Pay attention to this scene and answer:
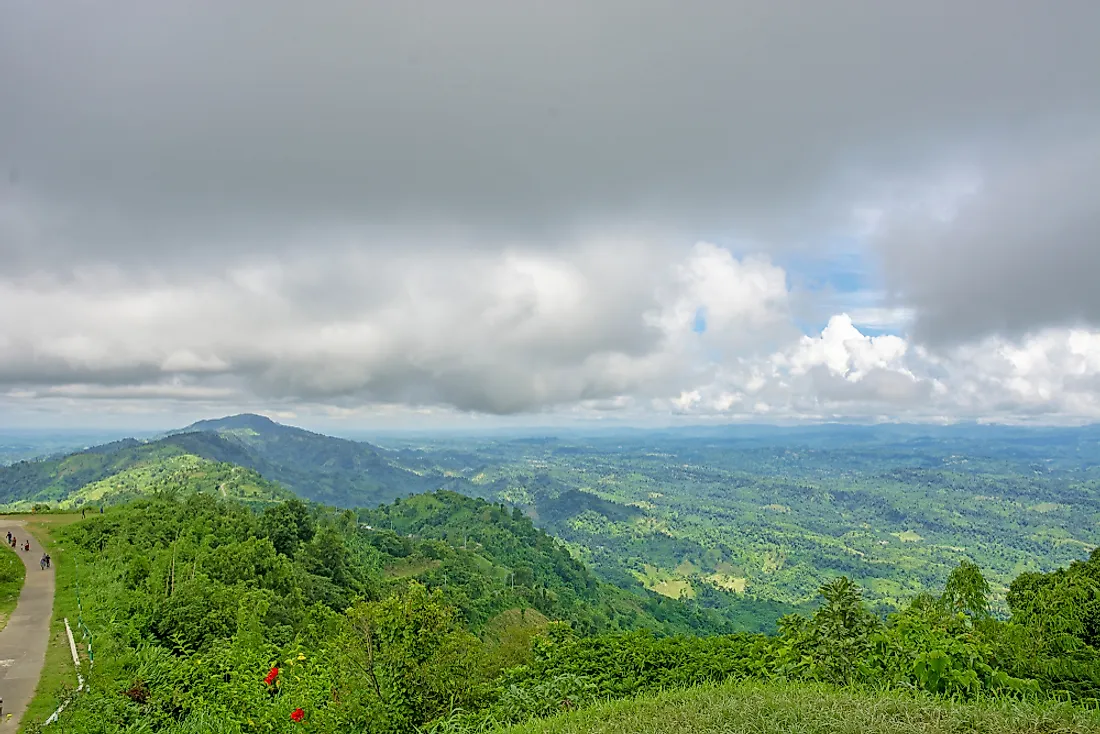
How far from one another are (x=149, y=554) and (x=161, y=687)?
32.3 meters

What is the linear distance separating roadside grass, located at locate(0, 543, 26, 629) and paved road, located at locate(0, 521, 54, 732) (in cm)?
30

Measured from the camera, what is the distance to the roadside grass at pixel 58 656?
682 inches

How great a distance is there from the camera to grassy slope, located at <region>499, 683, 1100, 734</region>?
702cm

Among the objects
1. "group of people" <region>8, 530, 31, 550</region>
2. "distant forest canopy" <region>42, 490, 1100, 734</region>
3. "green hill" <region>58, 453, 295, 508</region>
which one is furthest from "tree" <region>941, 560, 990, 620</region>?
"green hill" <region>58, 453, 295, 508</region>

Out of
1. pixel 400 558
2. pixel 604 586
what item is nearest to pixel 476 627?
pixel 400 558

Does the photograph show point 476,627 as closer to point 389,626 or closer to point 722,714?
point 389,626

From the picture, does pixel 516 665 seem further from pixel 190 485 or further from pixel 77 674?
pixel 190 485

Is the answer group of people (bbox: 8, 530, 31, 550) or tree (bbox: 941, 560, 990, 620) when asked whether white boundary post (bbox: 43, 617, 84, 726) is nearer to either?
tree (bbox: 941, 560, 990, 620)

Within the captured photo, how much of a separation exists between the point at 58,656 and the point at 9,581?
18.2m

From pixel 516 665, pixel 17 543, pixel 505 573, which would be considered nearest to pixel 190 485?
pixel 505 573

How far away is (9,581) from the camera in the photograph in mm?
33531

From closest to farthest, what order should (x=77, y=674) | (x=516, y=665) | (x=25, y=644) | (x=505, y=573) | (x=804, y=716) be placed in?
(x=804, y=716) < (x=516, y=665) < (x=77, y=674) < (x=25, y=644) < (x=505, y=573)

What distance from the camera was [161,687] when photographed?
15.2 metres

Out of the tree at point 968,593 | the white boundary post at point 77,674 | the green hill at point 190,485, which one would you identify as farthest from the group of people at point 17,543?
the green hill at point 190,485
